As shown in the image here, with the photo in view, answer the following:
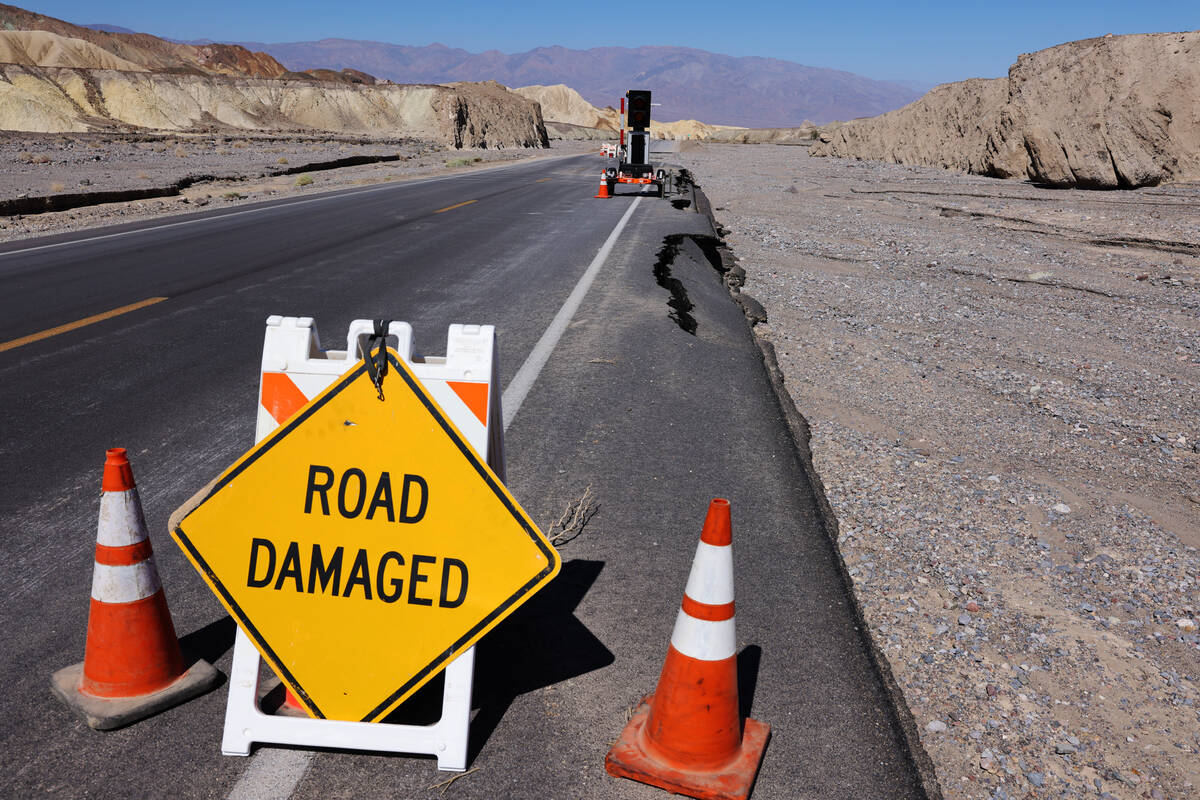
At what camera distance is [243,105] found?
73.4m

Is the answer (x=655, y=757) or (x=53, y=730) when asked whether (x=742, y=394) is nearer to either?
(x=655, y=757)

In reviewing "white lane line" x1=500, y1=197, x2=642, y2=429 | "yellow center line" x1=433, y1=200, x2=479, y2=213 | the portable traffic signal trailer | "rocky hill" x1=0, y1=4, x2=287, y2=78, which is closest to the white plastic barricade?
"white lane line" x1=500, y1=197, x2=642, y2=429

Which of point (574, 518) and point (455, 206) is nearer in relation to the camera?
point (574, 518)

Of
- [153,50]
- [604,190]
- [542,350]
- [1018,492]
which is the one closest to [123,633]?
[542,350]

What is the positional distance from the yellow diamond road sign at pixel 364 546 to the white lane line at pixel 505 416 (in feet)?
0.57

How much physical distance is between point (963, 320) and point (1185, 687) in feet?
22.6

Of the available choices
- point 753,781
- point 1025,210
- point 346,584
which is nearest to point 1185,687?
point 753,781

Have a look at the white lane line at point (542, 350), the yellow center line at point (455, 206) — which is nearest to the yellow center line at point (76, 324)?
the white lane line at point (542, 350)

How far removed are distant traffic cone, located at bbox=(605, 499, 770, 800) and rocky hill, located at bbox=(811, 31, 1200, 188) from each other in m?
25.7

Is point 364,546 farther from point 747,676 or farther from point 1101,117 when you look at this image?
point 1101,117

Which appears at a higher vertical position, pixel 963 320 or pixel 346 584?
pixel 346 584

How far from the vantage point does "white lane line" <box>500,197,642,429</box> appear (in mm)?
5496

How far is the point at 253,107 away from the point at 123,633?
81.0 meters

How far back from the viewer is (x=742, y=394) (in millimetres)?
6086
